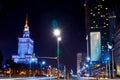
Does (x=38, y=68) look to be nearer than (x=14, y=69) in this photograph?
No

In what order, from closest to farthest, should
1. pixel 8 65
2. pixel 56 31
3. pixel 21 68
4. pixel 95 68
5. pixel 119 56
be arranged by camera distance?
pixel 56 31
pixel 119 56
pixel 8 65
pixel 21 68
pixel 95 68

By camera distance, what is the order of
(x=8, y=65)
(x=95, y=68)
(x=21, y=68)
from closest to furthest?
(x=8, y=65), (x=21, y=68), (x=95, y=68)

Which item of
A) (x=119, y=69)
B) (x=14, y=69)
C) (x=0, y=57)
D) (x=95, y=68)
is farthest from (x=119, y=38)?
(x=95, y=68)

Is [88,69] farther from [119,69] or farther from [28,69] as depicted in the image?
[119,69]

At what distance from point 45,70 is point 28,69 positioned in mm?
28540

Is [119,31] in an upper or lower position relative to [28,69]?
upper

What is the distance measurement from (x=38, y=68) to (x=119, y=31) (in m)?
83.6

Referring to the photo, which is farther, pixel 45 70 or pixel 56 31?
pixel 45 70

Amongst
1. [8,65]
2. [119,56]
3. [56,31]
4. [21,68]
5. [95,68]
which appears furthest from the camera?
[95,68]

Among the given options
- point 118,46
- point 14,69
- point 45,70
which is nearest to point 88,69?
point 45,70

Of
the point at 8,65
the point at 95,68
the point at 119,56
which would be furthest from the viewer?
the point at 95,68

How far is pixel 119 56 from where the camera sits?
392 ft

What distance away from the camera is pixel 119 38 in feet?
396

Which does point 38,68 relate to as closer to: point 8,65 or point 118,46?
point 8,65
